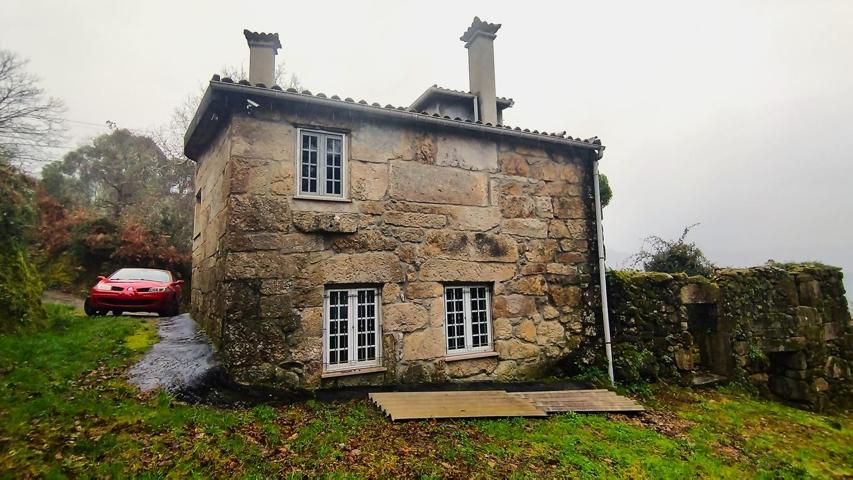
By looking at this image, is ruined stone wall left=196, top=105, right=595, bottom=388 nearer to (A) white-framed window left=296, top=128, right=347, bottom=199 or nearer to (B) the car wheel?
(A) white-framed window left=296, top=128, right=347, bottom=199

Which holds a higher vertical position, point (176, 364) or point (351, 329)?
point (351, 329)

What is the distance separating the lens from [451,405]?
6.28 m

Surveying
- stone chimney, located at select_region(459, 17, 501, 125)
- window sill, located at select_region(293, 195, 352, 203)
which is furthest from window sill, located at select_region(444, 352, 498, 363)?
stone chimney, located at select_region(459, 17, 501, 125)

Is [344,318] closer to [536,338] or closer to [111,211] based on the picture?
[536,338]

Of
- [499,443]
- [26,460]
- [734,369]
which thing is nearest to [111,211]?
[26,460]

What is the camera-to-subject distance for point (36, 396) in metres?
4.98

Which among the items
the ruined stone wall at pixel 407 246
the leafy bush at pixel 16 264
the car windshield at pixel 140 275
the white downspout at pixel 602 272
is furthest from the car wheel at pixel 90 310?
the white downspout at pixel 602 272

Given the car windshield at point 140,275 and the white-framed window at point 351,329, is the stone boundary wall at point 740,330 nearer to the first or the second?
the white-framed window at point 351,329

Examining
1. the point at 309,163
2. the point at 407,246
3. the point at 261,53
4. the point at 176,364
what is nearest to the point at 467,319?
the point at 407,246

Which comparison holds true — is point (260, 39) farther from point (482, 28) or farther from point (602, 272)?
point (602, 272)

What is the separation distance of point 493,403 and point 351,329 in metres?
2.46

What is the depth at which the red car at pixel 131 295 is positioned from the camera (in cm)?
940

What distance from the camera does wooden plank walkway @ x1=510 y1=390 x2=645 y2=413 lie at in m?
6.83

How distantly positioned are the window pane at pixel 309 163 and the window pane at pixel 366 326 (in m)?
1.86
